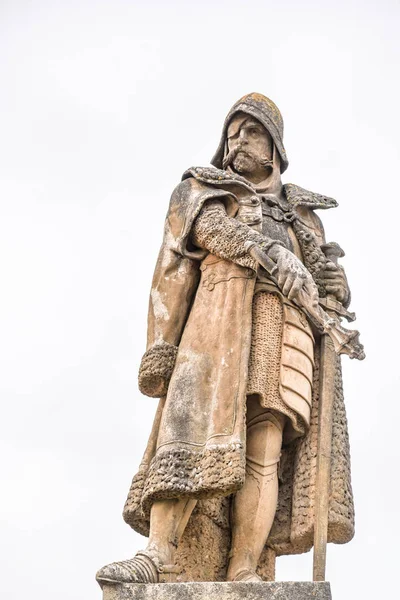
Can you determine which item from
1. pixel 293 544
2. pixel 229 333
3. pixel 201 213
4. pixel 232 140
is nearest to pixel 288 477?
pixel 293 544

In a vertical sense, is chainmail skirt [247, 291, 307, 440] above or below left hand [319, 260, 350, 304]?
below

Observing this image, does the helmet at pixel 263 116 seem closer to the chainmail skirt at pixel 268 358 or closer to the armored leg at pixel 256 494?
the chainmail skirt at pixel 268 358

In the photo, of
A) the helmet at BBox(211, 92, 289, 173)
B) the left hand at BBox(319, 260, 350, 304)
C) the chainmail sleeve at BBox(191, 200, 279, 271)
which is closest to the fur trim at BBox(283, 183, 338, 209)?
the helmet at BBox(211, 92, 289, 173)

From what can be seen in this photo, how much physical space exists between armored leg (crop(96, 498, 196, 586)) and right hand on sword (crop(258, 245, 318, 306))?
1780 millimetres

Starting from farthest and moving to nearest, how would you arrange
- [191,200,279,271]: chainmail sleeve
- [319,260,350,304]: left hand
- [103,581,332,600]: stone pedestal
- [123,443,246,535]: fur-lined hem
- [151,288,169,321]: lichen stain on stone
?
[319,260,350,304]: left hand < [151,288,169,321]: lichen stain on stone < [191,200,279,271]: chainmail sleeve < [123,443,246,535]: fur-lined hem < [103,581,332,600]: stone pedestal

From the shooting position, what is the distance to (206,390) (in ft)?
36.1

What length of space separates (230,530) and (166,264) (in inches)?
86.2

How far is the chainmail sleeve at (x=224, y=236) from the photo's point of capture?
11234 millimetres

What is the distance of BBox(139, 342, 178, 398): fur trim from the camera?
11.2m

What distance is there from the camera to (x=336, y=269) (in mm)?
12188

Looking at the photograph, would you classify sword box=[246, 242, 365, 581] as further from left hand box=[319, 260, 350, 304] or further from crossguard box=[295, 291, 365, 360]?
left hand box=[319, 260, 350, 304]

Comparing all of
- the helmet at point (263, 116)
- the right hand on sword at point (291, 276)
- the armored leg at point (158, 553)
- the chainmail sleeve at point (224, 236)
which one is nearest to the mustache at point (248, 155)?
the helmet at point (263, 116)

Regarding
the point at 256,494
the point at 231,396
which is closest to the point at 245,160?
the point at 231,396

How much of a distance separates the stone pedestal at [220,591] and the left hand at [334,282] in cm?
283
